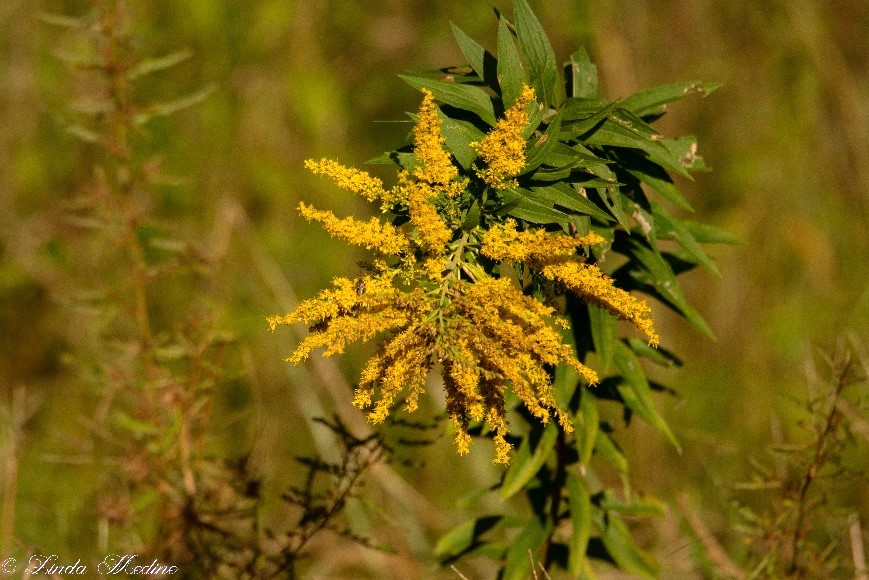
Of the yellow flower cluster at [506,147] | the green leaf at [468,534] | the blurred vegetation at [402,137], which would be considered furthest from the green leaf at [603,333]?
the blurred vegetation at [402,137]

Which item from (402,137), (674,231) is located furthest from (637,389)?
(402,137)

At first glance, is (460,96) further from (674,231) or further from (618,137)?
(674,231)

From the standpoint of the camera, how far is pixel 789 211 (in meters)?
5.37

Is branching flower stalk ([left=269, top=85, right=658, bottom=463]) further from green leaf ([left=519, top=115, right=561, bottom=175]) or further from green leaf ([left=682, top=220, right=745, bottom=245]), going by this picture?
green leaf ([left=682, top=220, right=745, bottom=245])

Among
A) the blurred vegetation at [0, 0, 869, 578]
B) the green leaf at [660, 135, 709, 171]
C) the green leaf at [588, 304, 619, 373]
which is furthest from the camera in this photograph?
the blurred vegetation at [0, 0, 869, 578]

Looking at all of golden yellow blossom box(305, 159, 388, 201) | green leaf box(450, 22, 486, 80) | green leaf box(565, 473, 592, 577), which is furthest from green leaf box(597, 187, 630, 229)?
green leaf box(565, 473, 592, 577)

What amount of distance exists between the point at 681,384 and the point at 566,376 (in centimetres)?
356

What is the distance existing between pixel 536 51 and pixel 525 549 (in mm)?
1254

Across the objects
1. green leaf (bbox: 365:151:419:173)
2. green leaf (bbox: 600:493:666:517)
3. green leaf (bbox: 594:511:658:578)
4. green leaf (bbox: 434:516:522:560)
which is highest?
green leaf (bbox: 365:151:419:173)

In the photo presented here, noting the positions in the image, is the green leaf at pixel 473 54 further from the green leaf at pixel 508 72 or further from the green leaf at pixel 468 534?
the green leaf at pixel 468 534

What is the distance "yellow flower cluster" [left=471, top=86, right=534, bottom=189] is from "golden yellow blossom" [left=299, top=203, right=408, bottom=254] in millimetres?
205

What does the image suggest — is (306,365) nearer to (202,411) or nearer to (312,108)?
(312,108)

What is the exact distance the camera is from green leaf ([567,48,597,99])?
1.82 metres

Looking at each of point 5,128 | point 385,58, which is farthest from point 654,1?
point 5,128
